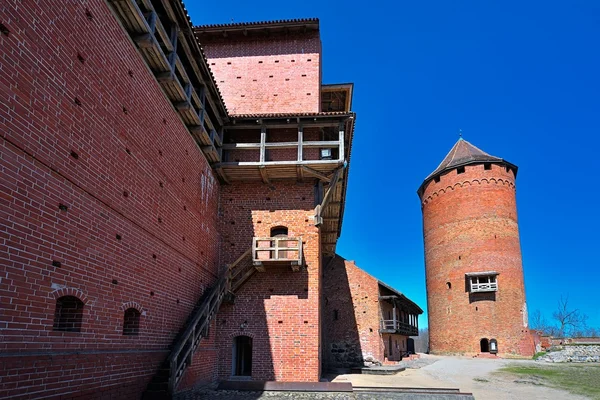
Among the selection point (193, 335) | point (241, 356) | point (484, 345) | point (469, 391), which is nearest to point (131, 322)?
point (193, 335)

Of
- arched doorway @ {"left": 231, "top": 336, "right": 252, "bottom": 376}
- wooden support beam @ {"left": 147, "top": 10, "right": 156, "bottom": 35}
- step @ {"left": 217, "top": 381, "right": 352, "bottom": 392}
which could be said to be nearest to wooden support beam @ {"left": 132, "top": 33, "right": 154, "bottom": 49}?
wooden support beam @ {"left": 147, "top": 10, "right": 156, "bottom": 35}

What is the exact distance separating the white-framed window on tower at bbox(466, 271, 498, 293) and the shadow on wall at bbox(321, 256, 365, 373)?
14.4m

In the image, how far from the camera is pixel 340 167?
14.4 meters

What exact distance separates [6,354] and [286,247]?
368 inches

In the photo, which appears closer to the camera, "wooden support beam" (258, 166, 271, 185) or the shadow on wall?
"wooden support beam" (258, 166, 271, 185)

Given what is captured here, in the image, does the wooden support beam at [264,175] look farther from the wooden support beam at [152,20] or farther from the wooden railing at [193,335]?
the wooden support beam at [152,20]

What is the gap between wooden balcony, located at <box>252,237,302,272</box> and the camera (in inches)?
540

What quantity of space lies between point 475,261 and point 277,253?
2560 centimetres

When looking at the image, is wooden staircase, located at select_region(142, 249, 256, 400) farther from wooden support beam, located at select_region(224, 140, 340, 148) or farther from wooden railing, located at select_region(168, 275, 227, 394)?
wooden support beam, located at select_region(224, 140, 340, 148)

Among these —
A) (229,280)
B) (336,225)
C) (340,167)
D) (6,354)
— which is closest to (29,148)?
(6,354)

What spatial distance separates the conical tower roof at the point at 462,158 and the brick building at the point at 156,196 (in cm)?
2067

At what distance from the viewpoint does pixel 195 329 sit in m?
11.4

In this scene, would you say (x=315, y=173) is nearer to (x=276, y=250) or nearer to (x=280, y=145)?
(x=280, y=145)

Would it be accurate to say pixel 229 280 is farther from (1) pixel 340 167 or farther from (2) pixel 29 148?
(2) pixel 29 148
